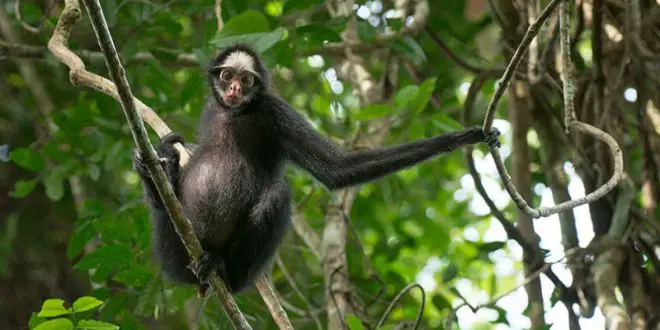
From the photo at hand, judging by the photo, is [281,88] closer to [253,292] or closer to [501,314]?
[253,292]

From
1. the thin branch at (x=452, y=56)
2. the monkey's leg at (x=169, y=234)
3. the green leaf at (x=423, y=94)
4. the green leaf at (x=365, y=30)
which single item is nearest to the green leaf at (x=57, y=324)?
the monkey's leg at (x=169, y=234)

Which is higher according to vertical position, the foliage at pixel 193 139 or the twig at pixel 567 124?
the twig at pixel 567 124

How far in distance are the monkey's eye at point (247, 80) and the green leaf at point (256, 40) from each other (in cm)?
20

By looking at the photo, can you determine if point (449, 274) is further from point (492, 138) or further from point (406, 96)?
point (492, 138)

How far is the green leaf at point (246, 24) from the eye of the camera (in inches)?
255

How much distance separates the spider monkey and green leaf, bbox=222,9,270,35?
0.41 ft

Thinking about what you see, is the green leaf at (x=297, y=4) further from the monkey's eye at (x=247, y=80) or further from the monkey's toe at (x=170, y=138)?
the monkey's toe at (x=170, y=138)

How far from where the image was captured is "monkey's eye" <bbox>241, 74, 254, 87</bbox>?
6.37m

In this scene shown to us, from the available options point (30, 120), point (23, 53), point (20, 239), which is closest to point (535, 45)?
point (23, 53)

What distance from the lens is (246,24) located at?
21.4 ft

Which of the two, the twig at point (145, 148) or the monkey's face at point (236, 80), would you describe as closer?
the twig at point (145, 148)

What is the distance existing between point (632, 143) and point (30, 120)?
6.16m

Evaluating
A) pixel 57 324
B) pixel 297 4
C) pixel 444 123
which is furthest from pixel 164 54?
pixel 57 324

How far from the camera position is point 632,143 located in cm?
802
